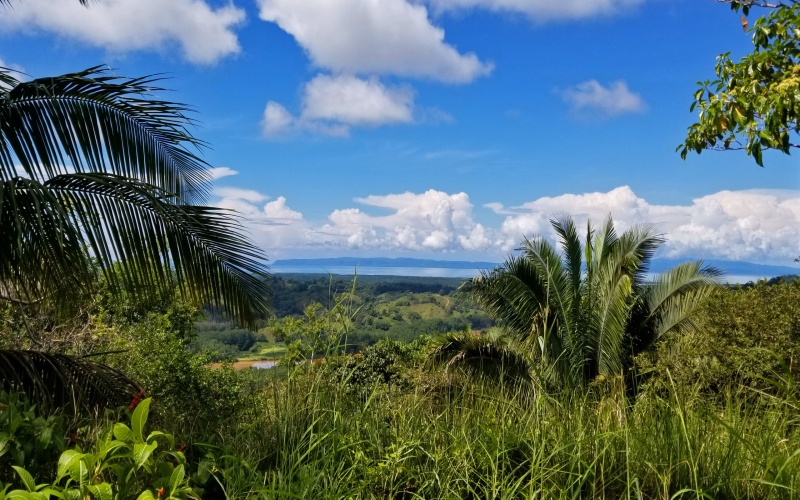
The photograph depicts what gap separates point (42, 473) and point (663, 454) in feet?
9.87

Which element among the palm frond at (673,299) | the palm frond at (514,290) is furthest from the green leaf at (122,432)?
the palm frond at (673,299)

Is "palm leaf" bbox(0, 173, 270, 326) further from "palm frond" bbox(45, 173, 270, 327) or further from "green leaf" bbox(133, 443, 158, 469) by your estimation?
"green leaf" bbox(133, 443, 158, 469)

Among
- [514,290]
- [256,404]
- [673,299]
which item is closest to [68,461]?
[256,404]

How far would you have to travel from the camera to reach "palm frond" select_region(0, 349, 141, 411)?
13.3 ft

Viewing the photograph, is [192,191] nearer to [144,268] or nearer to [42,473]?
[144,268]

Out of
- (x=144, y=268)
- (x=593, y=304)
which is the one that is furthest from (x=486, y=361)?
(x=144, y=268)

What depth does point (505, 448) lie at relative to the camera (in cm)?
335

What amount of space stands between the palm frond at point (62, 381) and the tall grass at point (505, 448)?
4.21 ft

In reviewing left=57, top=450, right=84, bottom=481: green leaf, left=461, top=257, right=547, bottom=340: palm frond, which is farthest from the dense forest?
A: left=57, top=450, right=84, bottom=481: green leaf

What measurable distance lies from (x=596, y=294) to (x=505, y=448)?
1066 cm

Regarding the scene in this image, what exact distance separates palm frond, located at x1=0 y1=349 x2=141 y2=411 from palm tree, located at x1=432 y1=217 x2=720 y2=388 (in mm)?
8151

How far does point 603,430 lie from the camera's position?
3398 mm

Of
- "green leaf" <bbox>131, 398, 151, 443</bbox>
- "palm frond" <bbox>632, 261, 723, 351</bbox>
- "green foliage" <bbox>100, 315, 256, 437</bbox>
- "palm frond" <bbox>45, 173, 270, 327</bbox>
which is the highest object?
"palm frond" <bbox>45, 173, 270, 327</bbox>

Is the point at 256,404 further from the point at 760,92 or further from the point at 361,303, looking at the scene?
the point at 760,92
